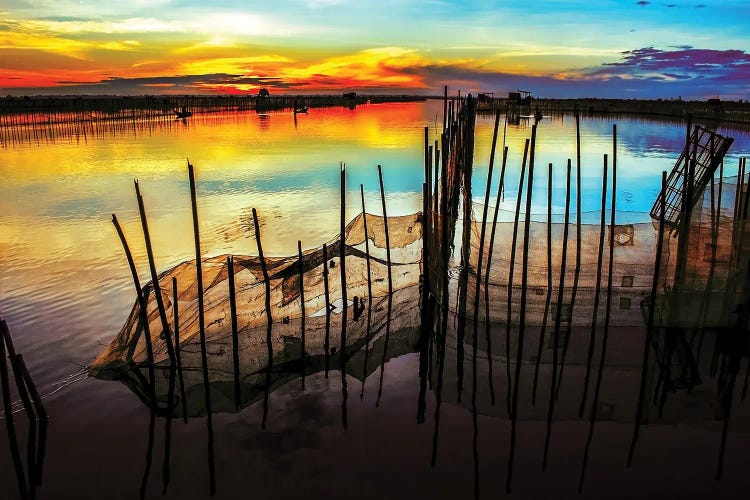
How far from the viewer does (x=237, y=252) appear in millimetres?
8555

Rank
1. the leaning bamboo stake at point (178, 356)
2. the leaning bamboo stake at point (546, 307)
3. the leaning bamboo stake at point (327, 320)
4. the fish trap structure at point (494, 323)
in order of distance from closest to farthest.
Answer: the leaning bamboo stake at point (178, 356)
the fish trap structure at point (494, 323)
the leaning bamboo stake at point (546, 307)
the leaning bamboo stake at point (327, 320)

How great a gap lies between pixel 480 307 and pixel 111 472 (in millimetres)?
3155

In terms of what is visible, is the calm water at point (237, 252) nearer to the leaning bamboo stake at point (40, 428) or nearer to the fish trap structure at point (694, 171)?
the leaning bamboo stake at point (40, 428)

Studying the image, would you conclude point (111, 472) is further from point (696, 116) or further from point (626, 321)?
point (696, 116)

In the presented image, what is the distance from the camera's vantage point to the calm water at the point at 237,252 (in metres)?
3.79

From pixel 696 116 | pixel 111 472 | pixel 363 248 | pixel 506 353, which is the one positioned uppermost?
pixel 696 116

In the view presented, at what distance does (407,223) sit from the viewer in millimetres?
6148

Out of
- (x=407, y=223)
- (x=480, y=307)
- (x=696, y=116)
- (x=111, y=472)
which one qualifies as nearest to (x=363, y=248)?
(x=407, y=223)

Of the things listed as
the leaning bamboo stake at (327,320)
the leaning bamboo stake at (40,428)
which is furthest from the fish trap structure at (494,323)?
the leaning bamboo stake at (40,428)

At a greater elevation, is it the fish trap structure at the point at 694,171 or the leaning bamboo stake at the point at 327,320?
the fish trap structure at the point at 694,171

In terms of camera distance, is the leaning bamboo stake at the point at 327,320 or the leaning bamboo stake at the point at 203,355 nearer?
the leaning bamboo stake at the point at 203,355

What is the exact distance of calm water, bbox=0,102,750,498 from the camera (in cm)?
379

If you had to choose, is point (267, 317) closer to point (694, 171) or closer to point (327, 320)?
point (327, 320)

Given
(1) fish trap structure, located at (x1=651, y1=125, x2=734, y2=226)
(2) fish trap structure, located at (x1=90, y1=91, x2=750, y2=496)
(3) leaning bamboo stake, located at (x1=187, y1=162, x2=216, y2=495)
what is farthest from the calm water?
(1) fish trap structure, located at (x1=651, y1=125, x2=734, y2=226)
